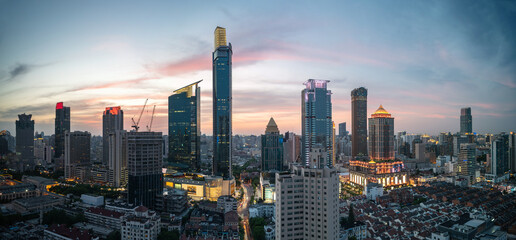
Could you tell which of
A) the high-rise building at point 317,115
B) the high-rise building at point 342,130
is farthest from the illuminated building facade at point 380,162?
the high-rise building at point 342,130

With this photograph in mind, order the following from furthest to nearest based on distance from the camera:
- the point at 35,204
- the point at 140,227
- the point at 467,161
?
the point at 467,161 < the point at 35,204 < the point at 140,227

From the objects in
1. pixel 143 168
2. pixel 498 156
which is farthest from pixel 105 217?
pixel 498 156

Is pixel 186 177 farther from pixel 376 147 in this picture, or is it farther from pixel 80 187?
pixel 376 147

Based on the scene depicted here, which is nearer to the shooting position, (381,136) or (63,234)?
(63,234)

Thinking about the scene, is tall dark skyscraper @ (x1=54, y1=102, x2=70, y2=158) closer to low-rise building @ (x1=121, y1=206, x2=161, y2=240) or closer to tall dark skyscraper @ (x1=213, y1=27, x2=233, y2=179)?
tall dark skyscraper @ (x1=213, y1=27, x2=233, y2=179)

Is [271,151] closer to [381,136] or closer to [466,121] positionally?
[381,136]

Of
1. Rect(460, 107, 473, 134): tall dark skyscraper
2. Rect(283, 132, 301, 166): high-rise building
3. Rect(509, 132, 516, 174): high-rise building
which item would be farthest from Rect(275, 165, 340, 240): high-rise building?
Rect(460, 107, 473, 134): tall dark skyscraper

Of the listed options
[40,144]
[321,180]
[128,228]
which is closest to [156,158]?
[128,228]
